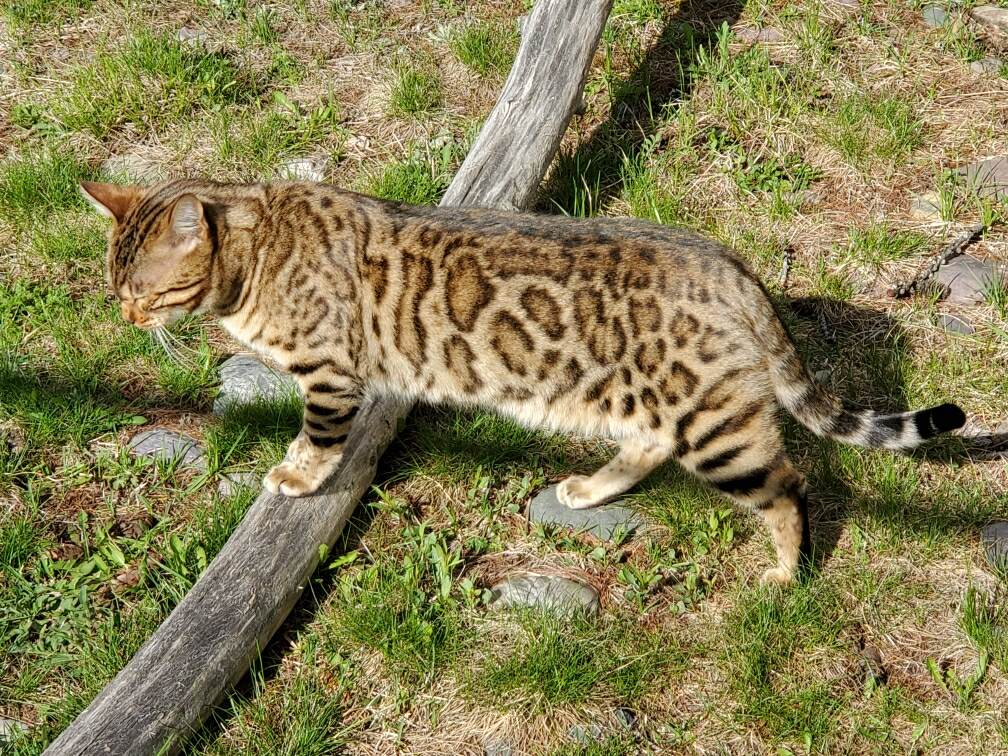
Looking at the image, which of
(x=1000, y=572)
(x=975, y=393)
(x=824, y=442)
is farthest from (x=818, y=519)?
(x=975, y=393)

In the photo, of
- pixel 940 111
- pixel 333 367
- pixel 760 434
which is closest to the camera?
pixel 760 434

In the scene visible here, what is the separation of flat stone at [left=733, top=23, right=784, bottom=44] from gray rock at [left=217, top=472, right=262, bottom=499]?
377 cm

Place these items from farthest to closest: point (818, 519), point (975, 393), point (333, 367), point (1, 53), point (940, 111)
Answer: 1. point (1, 53)
2. point (940, 111)
3. point (975, 393)
4. point (818, 519)
5. point (333, 367)

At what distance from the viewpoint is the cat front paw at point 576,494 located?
4266 millimetres

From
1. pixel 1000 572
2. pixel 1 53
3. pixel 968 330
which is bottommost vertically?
pixel 1000 572

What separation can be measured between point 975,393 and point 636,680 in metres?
2.00

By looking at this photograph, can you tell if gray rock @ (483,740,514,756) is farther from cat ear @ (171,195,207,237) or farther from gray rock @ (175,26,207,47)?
gray rock @ (175,26,207,47)

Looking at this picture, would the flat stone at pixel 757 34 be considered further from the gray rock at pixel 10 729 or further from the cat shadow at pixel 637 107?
the gray rock at pixel 10 729

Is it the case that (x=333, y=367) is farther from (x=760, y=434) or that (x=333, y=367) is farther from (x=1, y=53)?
(x=1, y=53)

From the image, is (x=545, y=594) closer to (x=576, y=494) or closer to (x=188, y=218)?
(x=576, y=494)

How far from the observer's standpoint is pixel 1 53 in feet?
20.2

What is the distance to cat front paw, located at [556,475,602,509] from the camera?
168 inches

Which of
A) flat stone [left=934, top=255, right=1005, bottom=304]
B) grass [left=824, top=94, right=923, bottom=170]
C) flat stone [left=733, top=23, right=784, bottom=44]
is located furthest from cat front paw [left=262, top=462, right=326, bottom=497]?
flat stone [left=733, top=23, right=784, bottom=44]

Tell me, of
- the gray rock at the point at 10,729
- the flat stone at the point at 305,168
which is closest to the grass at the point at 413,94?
the flat stone at the point at 305,168
